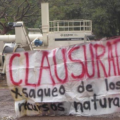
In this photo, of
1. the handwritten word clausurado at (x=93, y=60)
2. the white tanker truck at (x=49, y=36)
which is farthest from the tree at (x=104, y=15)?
the handwritten word clausurado at (x=93, y=60)

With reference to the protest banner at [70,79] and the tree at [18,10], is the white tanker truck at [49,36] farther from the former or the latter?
the tree at [18,10]

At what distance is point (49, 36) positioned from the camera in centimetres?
1762

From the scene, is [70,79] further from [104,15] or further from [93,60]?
[104,15]

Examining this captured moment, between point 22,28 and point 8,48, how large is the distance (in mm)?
1173

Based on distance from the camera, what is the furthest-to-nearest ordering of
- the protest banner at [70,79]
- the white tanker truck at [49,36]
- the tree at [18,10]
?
the tree at [18,10], the white tanker truck at [49,36], the protest banner at [70,79]

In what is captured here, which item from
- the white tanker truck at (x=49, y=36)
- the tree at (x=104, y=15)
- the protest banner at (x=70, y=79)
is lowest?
the protest banner at (x=70, y=79)

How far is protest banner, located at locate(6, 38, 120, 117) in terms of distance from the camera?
24.7 feet

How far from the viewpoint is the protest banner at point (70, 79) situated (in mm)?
7523

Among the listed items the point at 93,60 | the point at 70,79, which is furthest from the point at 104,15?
the point at 70,79

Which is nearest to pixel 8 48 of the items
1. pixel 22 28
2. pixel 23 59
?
pixel 22 28

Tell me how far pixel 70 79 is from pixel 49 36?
10.2 m

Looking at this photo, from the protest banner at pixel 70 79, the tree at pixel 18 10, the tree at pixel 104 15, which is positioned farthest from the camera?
the tree at pixel 104 15

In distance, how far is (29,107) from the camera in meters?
7.79

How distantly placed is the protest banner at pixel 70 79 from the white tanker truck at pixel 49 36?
7.88 meters
